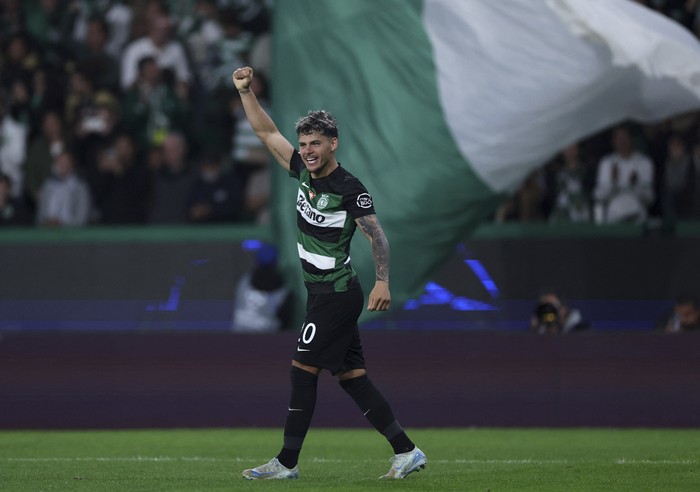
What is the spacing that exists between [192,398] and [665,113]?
508cm

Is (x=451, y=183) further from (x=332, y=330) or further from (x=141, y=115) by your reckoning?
(x=332, y=330)

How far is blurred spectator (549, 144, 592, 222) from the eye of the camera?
1366 cm

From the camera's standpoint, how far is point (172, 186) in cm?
1451

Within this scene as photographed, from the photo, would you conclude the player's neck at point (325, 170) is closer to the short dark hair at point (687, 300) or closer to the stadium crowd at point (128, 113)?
the short dark hair at point (687, 300)

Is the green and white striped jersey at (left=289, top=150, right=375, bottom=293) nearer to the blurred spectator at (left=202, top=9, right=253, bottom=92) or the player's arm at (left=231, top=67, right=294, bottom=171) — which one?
the player's arm at (left=231, top=67, right=294, bottom=171)

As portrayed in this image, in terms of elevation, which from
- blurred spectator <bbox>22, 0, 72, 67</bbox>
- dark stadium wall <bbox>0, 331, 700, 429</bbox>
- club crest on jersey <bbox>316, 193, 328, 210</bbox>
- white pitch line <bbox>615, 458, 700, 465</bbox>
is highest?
club crest on jersey <bbox>316, 193, 328, 210</bbox>

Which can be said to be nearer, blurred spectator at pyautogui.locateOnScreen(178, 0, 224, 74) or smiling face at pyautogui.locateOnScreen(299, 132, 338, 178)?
smiling face at pyautogui.locateOnScreen(299, 132, 338, 178)

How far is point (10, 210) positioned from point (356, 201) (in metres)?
7.98

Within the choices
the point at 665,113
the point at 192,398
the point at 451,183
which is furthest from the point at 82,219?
the point at 665,113

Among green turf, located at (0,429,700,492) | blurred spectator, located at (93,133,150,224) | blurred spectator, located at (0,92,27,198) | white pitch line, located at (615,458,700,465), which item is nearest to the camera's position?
green turf, located at (0,429,700,492)

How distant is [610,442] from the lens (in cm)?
1107

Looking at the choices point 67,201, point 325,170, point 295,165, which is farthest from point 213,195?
point 325,170

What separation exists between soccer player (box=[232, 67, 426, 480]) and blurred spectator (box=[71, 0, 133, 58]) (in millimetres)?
9308

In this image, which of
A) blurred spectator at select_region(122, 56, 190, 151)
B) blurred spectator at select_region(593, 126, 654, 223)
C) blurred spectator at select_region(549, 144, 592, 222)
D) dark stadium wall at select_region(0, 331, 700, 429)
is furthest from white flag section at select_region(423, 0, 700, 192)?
blurred spectator at select_region(122, 56, 190, 151)
